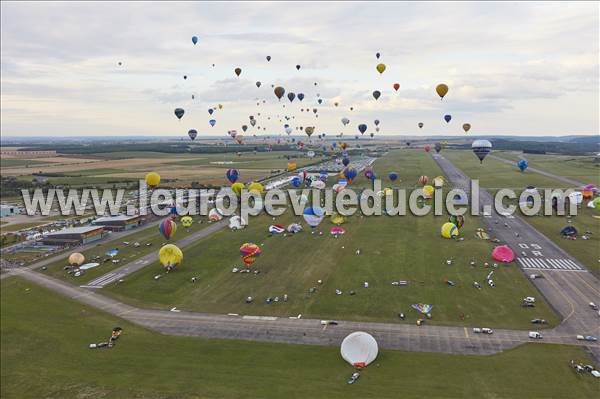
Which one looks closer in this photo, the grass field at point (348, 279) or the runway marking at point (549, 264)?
the grass field at point (348, 279)

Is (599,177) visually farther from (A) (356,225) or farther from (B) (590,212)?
(A) (356,225)

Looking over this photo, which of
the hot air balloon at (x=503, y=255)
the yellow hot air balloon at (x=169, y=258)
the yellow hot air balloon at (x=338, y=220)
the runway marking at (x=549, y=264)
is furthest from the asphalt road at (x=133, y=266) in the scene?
the runway marking at (x=549, y=264)

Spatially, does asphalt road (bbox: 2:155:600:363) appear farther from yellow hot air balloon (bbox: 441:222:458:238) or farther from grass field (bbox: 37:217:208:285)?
yellow hot air balloon (bbox: 441:222:458:238)

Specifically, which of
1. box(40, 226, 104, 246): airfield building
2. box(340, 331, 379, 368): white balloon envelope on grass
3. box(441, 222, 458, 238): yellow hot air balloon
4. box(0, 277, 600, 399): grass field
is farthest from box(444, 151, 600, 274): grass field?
box(40, 226, 104, 246): airfield building

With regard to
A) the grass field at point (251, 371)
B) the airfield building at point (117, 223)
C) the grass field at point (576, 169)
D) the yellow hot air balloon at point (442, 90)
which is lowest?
the grass field at point (251, 371)

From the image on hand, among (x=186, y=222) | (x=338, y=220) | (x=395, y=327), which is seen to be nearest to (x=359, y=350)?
(x=395, y=327)

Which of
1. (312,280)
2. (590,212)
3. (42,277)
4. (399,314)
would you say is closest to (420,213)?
(590,212)

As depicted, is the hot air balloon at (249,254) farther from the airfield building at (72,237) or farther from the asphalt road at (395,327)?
the airfield building at (72,237)
